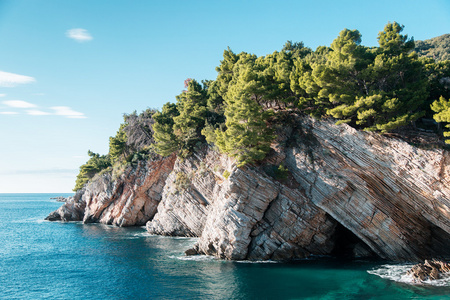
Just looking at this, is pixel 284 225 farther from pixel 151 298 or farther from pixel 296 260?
pixel 151 298

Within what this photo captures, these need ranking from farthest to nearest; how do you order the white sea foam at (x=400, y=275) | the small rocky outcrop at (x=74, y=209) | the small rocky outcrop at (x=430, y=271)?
1. the small rocky outcrop at (x=74, y=209)
2. the small rocky outcrop at (x=430, y=271)
3. the white sea foam at (x=400, y=275)

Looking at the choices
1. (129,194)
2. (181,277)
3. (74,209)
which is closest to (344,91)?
(181,277)

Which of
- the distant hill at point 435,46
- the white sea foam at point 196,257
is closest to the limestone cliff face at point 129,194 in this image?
the white sea foam at point 196,257

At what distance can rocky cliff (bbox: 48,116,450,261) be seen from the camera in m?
28.4

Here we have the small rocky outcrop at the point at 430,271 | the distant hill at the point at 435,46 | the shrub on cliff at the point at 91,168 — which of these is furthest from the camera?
the distant hill at the point at 435,46

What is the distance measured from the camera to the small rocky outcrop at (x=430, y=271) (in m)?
24.8

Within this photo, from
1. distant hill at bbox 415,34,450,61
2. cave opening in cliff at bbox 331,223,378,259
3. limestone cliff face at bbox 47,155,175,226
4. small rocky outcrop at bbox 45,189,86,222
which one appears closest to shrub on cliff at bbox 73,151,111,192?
small rocky outcrop at bbox 45,189,86,222

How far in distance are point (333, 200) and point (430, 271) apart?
10.1m

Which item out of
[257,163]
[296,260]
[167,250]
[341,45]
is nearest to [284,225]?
[296,260]

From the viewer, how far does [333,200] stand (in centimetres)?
3247

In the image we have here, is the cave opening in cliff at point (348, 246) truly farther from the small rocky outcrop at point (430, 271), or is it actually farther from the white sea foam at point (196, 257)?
the white sea foam at point (196, 257)

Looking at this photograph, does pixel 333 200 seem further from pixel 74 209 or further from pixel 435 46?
pixel 435 46

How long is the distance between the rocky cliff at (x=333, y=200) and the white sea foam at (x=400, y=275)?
2597 mm

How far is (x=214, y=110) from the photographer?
47625 mm
